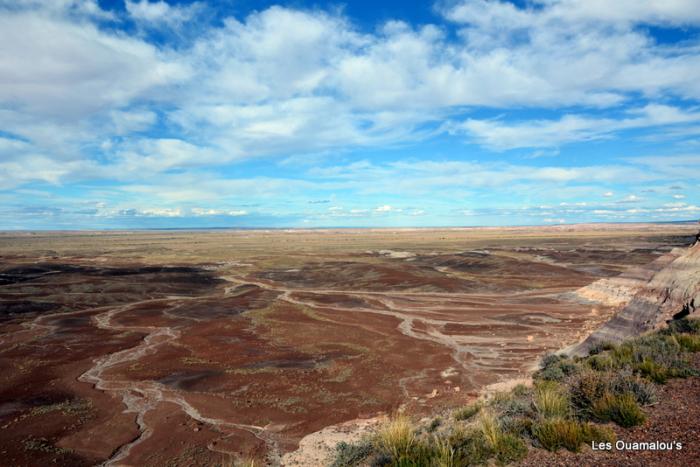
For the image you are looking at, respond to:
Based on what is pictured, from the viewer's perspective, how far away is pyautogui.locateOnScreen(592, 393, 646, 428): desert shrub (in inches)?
291

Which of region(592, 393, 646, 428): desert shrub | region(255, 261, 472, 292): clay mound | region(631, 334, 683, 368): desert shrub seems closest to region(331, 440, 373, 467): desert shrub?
region(592, 393, 646, 428): desert shrub

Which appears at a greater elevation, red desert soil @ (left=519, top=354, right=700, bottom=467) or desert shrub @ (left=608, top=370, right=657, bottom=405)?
desert shrub @ (left=608, top=370, right=657, bottom=405)

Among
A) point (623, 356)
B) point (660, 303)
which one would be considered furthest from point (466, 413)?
point (660, 303)

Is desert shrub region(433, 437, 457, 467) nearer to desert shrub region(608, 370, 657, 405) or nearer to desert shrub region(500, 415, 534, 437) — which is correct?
desert shrub region(500, 415, 534, 437)

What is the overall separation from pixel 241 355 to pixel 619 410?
20989 mm

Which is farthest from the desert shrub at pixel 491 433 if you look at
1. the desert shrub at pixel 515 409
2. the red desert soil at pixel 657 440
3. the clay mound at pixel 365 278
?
the clay mound at pixel 365 278

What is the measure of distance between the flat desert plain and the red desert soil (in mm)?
8859

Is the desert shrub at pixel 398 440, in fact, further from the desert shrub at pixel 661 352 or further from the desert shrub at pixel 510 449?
the desert shrub at pixel 661 352

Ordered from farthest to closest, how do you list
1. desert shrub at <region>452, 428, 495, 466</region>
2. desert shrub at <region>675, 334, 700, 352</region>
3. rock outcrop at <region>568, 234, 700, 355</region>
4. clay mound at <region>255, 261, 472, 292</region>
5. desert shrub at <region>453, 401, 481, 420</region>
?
clay mound at <region>255, 261, 472, 292</region>, rock outcrop at <region>568, 234, 700, 355</region>, desert shrub at <region>453, 401, 481, 420</region>, desert shrub at <region>675, 334, 700, 352</region>, desert shrub at <region>452, 428, 495, 466</region>

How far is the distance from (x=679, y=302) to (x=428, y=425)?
51.7 ft

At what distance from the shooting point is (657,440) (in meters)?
6.86

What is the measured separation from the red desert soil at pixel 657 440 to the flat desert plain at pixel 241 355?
8.86 metres

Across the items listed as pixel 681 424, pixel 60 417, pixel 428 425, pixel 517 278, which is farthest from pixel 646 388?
pixel 517 278

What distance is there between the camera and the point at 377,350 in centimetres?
2569
